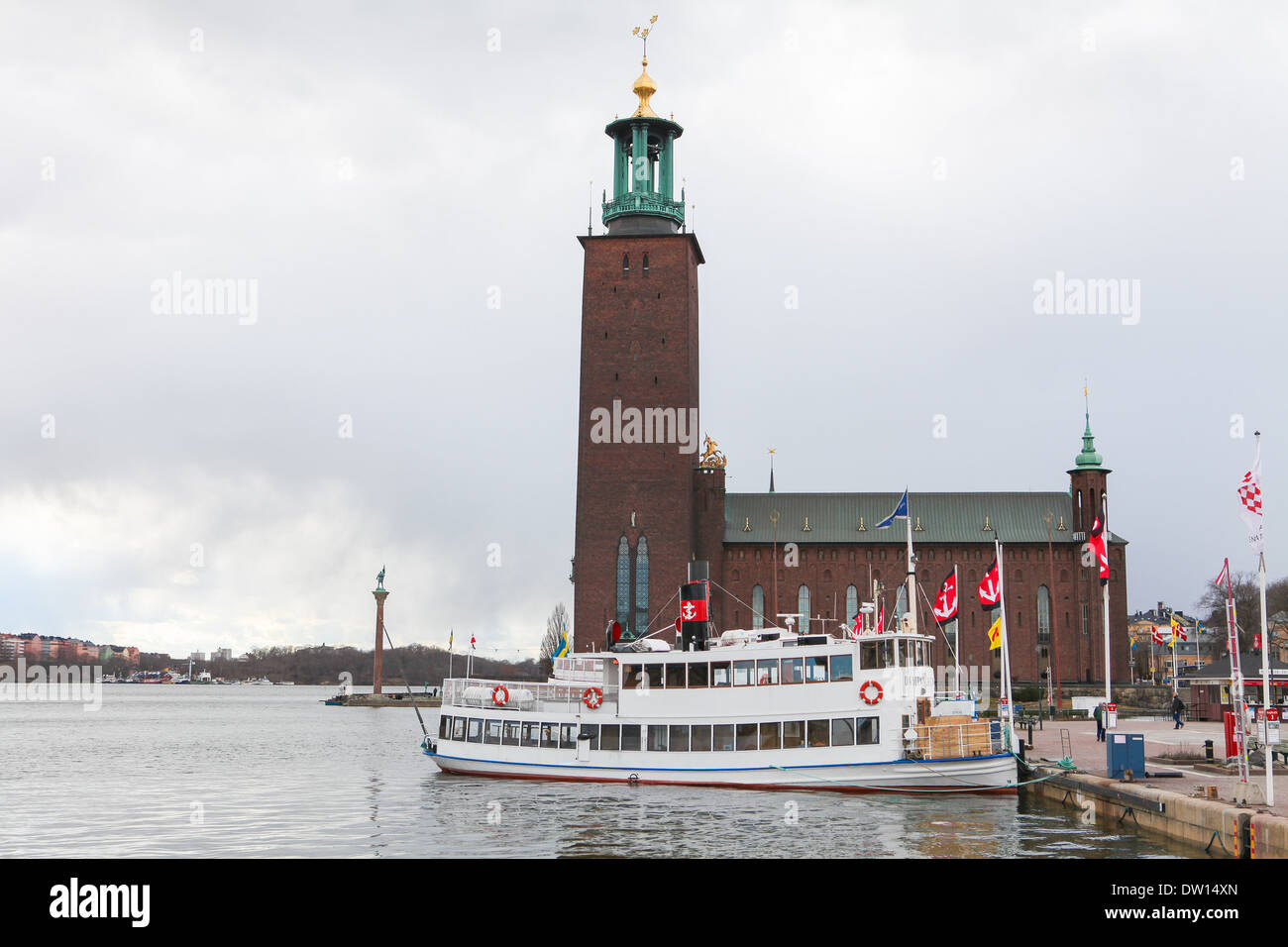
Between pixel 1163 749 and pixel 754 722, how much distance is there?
14.3m

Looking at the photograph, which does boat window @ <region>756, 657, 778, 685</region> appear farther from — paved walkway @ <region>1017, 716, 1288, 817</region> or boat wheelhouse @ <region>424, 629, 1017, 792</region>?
paved walkway @ <region>1017, 716, 1288, 817</region>

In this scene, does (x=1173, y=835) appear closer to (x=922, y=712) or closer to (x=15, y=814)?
(x=922, y=712)

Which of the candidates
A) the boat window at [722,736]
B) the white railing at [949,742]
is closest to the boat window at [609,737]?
the boat window at [722,736]

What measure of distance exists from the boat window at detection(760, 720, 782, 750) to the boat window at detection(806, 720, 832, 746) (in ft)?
3.56

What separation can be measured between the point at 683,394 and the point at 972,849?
57.4 meters

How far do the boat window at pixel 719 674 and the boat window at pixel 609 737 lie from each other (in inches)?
160

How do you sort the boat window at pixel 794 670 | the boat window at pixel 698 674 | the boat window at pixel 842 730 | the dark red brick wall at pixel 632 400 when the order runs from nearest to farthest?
the boat window at pixel 842 730, the boat window at pixel 794 670, the boat window at pixel 698 674, the dark red brick wall at pixel 632 400

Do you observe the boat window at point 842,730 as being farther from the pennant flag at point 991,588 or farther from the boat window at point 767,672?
the pennant flag at point 991,588

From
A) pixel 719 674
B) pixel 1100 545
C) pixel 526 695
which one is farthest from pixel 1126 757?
pixel 526 695

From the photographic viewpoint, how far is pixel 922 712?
37688 mm

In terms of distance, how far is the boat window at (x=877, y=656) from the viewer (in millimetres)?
37344

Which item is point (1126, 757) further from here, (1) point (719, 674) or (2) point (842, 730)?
(1) point (719, 674)

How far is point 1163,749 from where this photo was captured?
40.6m

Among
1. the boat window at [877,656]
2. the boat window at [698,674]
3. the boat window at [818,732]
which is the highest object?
the boat window at [877,656]
